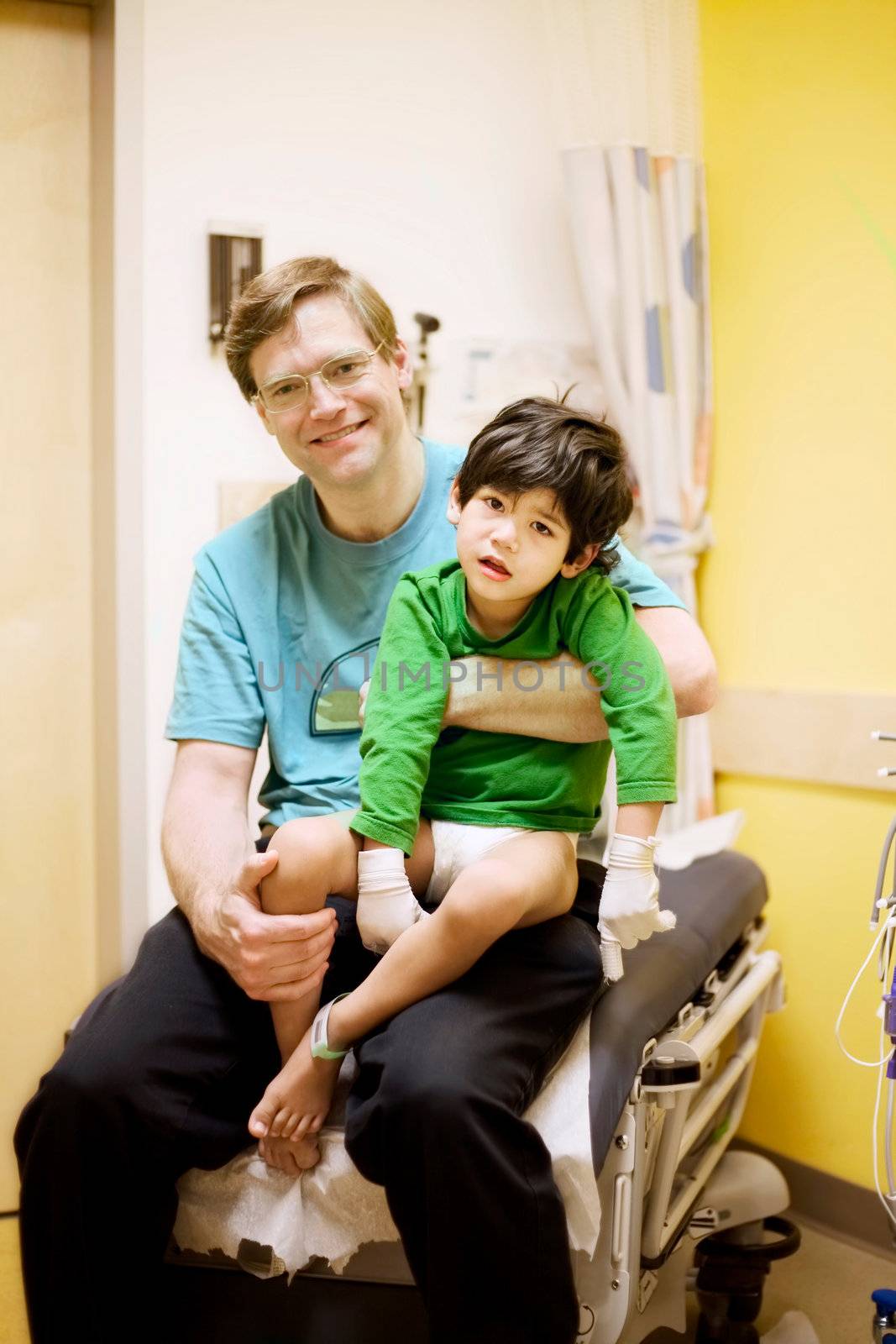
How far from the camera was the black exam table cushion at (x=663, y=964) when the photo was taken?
1.26 metres

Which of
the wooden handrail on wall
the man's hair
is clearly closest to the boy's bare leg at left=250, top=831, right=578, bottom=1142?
the man's hair

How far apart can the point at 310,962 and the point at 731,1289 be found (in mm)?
956

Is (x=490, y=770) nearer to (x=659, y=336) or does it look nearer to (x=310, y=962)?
(x=310, y=962)

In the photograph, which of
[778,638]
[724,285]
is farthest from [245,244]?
[778,638]

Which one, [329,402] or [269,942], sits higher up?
[329,402]

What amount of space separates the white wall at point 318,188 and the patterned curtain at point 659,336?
Answer: 18cm

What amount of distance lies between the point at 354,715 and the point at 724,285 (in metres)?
1.28

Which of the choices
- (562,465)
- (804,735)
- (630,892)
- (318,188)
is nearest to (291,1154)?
(630,892)

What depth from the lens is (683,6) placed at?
7.14 feet

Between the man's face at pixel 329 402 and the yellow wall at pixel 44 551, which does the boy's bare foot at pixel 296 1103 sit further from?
the yellow wall at pixel 44 551

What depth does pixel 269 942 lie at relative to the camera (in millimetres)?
1248

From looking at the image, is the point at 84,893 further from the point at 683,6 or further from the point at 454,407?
the point at 683,6

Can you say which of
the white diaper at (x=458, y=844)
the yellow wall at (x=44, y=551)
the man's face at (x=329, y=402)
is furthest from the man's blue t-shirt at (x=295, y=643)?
the yellow wall at (x=44, y=551)

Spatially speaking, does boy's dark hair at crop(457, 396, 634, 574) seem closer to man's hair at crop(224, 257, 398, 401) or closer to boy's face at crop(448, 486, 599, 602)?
boy's face at crop(448, 486, 599, 602)
